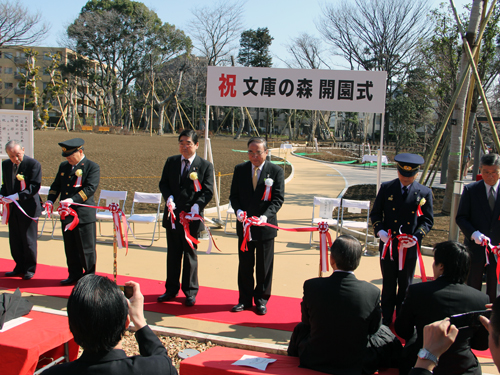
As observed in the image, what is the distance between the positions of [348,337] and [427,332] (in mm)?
660

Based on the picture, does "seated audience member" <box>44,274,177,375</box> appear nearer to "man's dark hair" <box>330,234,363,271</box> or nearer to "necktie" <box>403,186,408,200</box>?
"man's dark hair" <box>330,234,363,271</box>

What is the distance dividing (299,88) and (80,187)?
346 centimetres

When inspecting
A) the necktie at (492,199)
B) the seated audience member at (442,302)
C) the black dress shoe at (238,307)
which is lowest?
the black dress shoe at (238,307)

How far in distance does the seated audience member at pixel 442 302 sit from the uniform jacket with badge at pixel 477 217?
5.46 ft

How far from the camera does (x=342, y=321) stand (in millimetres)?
2330

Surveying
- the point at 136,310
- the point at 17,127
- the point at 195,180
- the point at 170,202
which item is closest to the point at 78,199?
the point at 170,202

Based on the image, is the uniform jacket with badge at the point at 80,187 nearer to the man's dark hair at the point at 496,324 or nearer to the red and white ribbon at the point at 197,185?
the red and white ribbon at the point at 197,185

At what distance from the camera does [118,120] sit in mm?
50000

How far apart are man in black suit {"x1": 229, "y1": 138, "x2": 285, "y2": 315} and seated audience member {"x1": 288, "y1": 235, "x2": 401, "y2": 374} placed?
66.9 inches

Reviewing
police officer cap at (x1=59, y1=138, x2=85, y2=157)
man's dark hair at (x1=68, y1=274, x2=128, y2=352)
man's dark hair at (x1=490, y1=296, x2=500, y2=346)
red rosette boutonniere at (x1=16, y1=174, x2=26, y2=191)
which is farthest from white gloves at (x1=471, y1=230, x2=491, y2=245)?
red rosette boutonniere at (x1=16, y1=174, x2=26, y2=191)

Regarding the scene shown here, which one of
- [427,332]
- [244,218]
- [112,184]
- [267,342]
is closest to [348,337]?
[427,332]

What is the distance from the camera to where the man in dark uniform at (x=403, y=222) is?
12.7ft

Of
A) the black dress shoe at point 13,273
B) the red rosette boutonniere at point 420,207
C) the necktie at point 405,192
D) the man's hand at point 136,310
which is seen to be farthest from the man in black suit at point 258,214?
the black dress shoe at point 13,273

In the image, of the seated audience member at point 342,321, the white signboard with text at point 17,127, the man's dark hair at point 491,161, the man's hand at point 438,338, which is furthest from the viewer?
the white signboard with text at point 17,127
